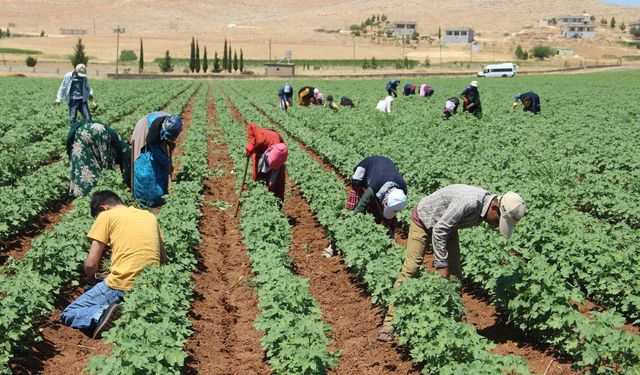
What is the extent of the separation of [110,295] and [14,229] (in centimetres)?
315

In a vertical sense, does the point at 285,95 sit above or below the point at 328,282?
above

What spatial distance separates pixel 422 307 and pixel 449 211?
88 centimetres

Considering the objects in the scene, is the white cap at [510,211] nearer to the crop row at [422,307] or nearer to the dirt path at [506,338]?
the crop row at [422,307]

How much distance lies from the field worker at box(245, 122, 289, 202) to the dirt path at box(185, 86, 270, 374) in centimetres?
88

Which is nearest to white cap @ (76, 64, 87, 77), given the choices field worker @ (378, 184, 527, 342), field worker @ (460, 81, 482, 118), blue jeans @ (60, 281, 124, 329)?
blue jeans @ (60, 281, 124, 329)

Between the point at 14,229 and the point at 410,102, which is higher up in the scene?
the point at 410,102

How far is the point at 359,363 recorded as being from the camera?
21.2 feet

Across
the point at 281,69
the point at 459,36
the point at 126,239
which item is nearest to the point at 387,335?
the point at 126,239

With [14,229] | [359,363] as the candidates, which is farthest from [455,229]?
[14,229]

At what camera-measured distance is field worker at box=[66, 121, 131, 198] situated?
403 inches

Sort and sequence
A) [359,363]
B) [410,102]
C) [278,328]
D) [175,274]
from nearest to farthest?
[278,328] < [359,363] < [175,274] < [410,102]

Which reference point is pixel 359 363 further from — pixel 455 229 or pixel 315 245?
pixel 315 245

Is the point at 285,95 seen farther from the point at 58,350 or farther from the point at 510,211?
the point at 510,211

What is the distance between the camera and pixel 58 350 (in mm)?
6426
